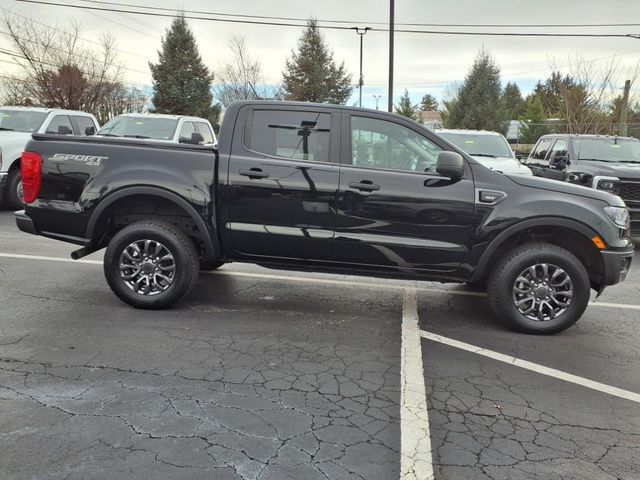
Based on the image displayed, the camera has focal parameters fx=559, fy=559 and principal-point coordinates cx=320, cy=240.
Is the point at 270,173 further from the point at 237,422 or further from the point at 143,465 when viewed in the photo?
the point at 143,465

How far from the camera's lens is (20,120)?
11.6 metres

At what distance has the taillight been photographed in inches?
202

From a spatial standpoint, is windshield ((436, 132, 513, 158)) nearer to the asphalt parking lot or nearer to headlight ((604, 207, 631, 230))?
the asphalt parking lot

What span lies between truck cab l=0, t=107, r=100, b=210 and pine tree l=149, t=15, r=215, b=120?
27422 millimetres

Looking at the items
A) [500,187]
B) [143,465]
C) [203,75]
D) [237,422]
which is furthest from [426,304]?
[203,75]

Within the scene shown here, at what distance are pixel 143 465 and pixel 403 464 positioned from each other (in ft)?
4.25

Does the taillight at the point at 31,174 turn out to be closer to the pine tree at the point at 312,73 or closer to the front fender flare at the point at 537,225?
the front fender flare at the point at 537,225

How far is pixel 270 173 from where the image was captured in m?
4.94

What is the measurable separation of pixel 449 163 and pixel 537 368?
1.75 meters

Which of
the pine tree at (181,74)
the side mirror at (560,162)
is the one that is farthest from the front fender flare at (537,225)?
the pine tree at (181,74)

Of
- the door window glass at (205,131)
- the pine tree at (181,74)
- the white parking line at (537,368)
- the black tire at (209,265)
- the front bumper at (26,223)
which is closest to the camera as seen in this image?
the white parking line at (537,368)

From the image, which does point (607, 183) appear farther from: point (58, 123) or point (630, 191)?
point (58, 123)

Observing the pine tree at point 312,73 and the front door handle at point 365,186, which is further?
the pine tree at point 312,73

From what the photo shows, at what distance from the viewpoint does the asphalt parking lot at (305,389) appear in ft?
9.34
